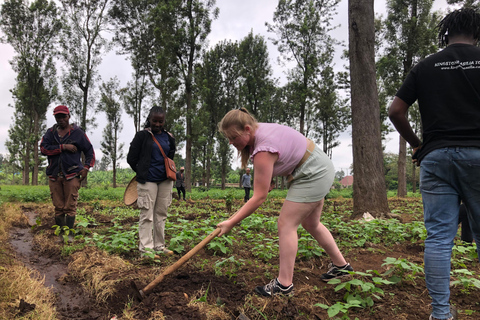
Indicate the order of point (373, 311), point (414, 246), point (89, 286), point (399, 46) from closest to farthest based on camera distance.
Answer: point (373, 311) → point (89, 286) → point (414, 246) → point (399, 46)

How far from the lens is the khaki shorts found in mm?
2447

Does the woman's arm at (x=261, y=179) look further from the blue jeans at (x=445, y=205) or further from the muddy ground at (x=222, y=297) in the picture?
the blue jeans at (x=445, y=205)

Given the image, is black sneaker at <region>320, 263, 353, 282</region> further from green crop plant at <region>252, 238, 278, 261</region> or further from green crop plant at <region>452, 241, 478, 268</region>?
green crop plant at <region>452, 241, 478, 268</region>

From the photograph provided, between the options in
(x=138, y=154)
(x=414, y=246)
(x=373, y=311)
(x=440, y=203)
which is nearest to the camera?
(x=440, y=203)

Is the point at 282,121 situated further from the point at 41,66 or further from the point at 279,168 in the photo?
the point at 279,168

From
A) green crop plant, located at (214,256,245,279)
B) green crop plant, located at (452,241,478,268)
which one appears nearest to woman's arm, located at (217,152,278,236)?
green crop plant, located at (214,256,245,279)

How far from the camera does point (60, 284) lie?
3.06m

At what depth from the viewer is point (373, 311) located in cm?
227

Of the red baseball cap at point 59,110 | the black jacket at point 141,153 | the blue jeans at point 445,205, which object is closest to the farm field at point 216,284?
the blue jeans at point 445,205

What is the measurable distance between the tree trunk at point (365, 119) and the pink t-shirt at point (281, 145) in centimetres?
426

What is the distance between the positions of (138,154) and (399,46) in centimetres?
1800

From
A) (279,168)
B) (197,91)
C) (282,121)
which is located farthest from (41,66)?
(279,168)

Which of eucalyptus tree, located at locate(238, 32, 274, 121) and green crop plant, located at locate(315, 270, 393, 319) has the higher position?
eucalyptus tree, located at locate(238, 32, 274, 121)

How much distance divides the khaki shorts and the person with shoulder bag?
1.98m
